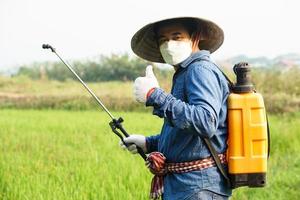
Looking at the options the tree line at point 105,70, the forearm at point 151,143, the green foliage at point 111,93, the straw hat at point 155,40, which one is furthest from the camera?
the tree line at point 105,70

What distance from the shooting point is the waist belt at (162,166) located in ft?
7.56

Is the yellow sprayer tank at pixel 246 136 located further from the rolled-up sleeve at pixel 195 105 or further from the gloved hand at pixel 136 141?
the gloved hand at pixel 136 141

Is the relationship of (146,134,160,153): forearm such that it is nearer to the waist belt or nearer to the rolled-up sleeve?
the waist belt

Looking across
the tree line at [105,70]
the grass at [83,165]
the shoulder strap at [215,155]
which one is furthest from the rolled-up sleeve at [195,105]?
the tree line at [105,70]

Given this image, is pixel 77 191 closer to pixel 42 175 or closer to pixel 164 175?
pixel 42 175

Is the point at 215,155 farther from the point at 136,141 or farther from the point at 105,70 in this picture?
the point at 105,70

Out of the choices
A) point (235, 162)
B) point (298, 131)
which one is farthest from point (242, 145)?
point (298, 131)

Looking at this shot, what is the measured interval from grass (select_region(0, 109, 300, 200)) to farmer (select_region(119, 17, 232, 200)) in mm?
1768

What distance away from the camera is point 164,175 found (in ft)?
8.02

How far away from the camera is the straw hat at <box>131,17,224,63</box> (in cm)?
244

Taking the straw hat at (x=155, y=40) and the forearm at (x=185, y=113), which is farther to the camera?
the straw hat at (x=155, y=40)

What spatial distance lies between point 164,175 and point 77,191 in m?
1.88

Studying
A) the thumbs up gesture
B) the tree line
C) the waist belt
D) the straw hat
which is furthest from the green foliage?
the thumbs up gesture

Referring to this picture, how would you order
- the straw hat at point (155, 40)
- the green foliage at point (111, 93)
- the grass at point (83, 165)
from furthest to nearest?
1. the green foliage at point (111, 93)
2. the grass at point (83, 165)
3. the straw hat at point (155, 40)
